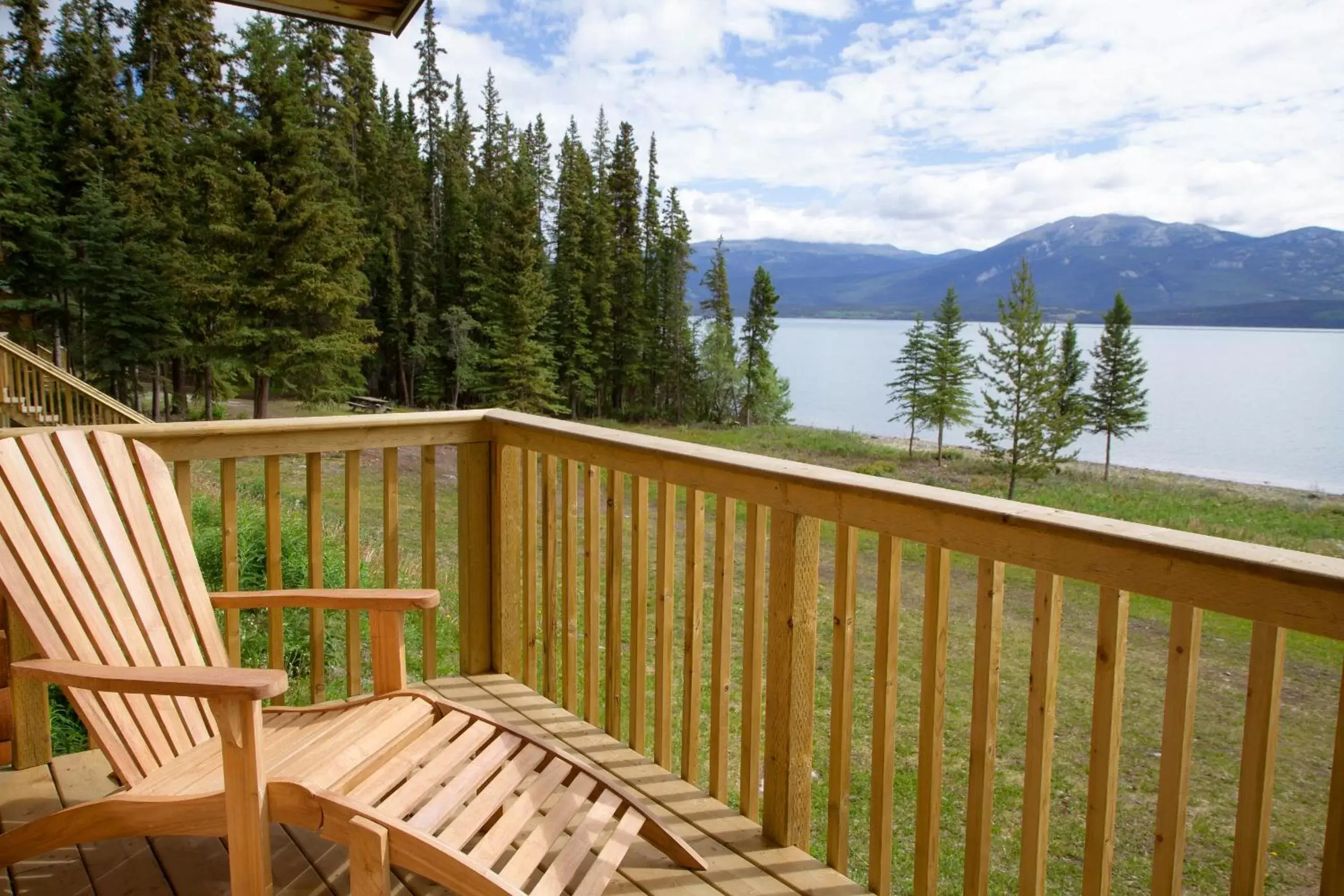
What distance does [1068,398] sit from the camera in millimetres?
27203

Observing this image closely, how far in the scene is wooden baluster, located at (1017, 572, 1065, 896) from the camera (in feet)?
4.93

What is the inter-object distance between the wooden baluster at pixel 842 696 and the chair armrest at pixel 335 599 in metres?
0.88

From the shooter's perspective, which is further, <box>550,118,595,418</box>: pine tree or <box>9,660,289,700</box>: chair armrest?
<box>550,118,595,418</box>: pine tree

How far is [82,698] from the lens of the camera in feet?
5.63

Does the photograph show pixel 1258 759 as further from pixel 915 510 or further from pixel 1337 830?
pixel 915 510

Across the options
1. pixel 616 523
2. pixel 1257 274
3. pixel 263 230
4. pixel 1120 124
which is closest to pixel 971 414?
pixel 1257 274

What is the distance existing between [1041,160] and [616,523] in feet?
176

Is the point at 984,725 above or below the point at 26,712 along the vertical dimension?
above

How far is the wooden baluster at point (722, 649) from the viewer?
216 cm

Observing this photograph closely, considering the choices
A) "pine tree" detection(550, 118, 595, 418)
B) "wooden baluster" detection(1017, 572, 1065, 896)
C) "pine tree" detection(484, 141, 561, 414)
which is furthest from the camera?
"pine tree" detection(550, 118, 595, 418)

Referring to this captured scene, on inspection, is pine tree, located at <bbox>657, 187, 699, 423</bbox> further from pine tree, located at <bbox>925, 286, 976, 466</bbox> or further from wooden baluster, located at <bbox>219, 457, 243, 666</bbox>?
wooden baluster, located at <bbox>219, 457, 243, 666</bbox>

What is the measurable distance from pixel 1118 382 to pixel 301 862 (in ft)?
113

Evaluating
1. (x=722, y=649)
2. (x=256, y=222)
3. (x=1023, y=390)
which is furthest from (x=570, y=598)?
(x=1023, y=390)

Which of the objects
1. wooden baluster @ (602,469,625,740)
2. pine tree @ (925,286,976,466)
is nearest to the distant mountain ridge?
pine tree @ (925,286,976,466)
